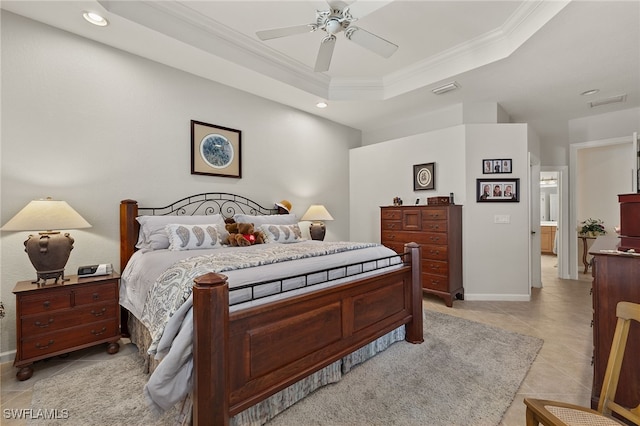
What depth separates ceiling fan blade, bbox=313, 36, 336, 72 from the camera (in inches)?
101

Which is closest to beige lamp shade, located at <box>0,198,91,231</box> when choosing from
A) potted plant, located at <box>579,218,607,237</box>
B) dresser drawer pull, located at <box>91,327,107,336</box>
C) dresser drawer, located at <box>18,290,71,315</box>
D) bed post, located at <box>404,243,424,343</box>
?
dresser drawer, located at <box>18,290,71,315</box>

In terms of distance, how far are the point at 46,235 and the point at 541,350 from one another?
4328mm

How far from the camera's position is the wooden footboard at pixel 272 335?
1362 mm

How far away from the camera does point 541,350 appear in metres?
2.61

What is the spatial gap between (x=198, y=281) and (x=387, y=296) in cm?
164

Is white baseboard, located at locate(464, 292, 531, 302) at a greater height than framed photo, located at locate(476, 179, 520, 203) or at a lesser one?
lesser

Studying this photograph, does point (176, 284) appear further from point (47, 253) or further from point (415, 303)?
point (415, 303)

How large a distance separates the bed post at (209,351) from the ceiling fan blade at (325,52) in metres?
2.23

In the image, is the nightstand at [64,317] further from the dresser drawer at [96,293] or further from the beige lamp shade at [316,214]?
the beige lamp shade at [316,214]

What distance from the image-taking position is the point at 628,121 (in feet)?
15.3

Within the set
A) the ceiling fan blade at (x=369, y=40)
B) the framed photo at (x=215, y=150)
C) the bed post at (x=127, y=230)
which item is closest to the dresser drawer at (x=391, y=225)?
the framed photo at (x=215, y=150)

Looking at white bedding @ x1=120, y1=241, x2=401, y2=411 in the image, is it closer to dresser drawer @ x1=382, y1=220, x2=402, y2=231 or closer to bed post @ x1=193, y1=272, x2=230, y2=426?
bed post @ x1=193, y1=272, x2=230, y2=426

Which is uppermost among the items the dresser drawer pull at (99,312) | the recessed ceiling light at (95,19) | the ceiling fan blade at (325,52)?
the recessed ceiling light at (95,19)

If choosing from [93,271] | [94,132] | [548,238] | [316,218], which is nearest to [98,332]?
[93,271]
